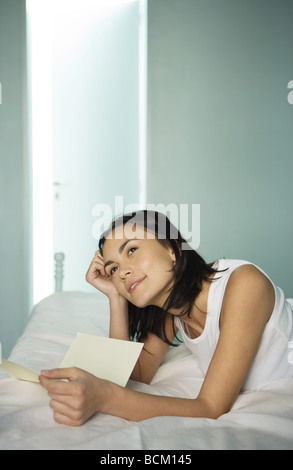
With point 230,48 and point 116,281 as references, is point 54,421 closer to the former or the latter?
point 116,281

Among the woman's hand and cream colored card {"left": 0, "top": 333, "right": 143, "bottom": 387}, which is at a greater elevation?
the woman's hand

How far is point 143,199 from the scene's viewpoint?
10.1ft

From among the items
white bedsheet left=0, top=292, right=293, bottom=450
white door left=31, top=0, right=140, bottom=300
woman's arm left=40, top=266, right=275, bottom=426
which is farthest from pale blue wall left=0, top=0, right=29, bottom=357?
woman's arm left=40, top=266, right=275, bottom=426

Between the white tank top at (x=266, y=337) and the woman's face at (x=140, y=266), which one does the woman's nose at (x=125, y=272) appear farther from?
the white tank top at (x=266, y=337)

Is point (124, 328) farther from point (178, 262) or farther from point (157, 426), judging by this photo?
point (157, 426)

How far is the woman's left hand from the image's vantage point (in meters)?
0.71

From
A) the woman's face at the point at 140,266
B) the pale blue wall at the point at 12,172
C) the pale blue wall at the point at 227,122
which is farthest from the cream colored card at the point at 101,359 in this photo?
the pale blue wall at the point at 227,122

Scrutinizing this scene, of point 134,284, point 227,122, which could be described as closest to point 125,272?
point 134,284

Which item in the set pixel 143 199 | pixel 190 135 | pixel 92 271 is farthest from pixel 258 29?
pixel 92 271

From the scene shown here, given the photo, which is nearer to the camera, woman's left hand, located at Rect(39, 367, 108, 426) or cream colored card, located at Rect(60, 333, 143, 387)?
woman's left hand, located at Rect(39, 367, 108, 426)

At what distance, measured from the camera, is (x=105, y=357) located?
0.90 meters

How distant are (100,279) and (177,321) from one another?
233mm

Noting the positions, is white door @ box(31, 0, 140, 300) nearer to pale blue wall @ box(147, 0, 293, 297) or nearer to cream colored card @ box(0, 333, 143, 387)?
pale blue wall @ box(147, 0, 293, 297)

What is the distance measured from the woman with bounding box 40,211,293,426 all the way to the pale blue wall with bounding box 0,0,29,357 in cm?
166
